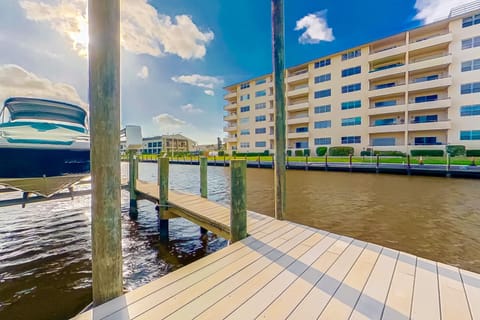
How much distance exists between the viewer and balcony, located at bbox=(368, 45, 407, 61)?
2503 centimetres

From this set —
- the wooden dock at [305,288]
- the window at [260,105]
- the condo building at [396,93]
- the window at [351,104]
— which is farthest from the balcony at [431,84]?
the wooden dock at [305,288]

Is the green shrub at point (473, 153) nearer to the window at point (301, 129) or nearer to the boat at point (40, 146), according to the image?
the window at point (301, 129)

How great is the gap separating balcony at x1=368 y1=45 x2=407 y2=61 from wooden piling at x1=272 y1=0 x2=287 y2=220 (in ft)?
95.7

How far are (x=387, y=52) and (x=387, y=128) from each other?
→ 9.07 m

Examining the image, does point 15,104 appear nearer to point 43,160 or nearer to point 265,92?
point 43,160

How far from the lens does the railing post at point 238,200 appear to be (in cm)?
324

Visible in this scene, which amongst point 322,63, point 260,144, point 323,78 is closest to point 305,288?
point 323,78

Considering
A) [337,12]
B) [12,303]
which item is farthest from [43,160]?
[337,12]

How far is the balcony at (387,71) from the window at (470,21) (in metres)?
5.96

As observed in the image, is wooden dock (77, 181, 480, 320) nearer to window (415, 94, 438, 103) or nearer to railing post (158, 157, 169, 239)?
railing post (158, 157, 169, 239)

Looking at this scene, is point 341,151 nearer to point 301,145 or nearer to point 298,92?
point 301,145

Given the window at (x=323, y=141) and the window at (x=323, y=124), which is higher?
the window at (x=323, y=124)

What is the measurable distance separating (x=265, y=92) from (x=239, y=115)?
6.86 metres

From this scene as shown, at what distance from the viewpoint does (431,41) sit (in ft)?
77.5
